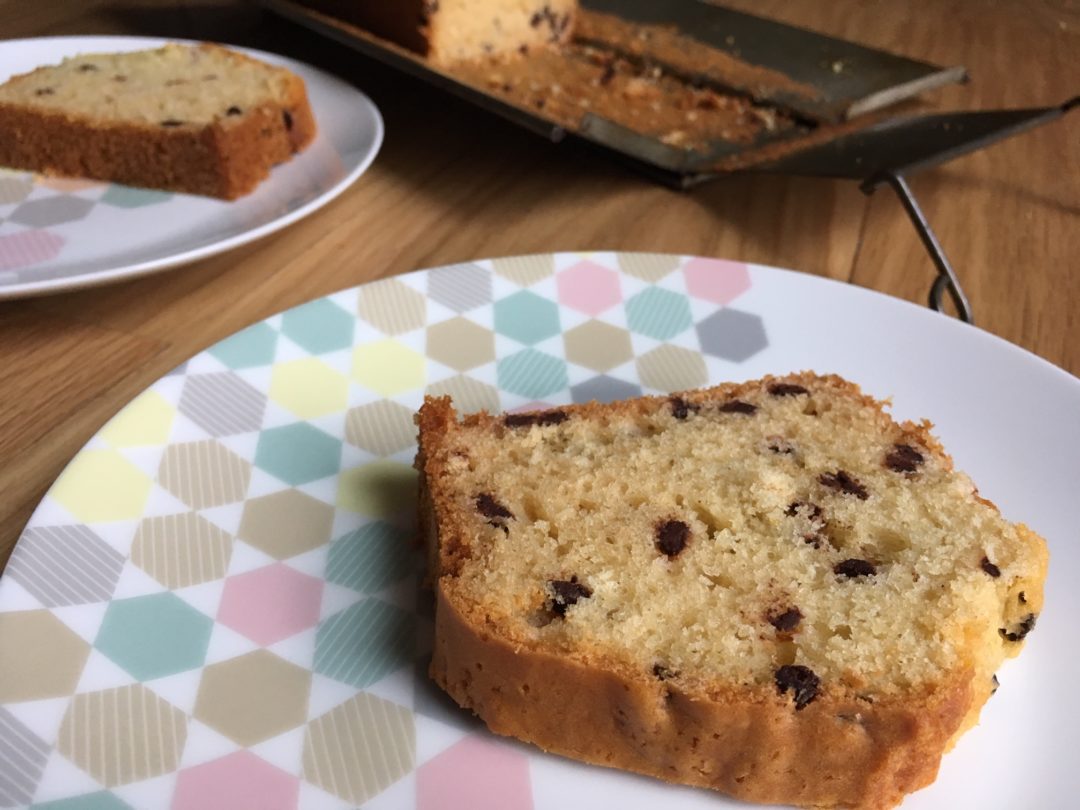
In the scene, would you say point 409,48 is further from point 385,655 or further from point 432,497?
point 385,655

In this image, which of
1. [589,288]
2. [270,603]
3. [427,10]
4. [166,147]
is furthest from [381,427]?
[427,10]

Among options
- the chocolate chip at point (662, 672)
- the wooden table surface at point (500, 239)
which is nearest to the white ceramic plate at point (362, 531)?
the chocolate chip at point (662, 672)

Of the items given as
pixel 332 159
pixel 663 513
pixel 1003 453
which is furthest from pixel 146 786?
pixel 332 159

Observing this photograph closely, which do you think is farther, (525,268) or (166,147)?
(166,147)

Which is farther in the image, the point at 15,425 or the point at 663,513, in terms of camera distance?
the point at 15,425

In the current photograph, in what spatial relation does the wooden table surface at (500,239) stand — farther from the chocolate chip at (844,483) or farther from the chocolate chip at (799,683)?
the chocolate chip at (799,683)

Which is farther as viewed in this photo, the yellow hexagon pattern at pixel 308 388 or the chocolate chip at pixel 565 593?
the yellow hexagon pattern at pixel 308 388

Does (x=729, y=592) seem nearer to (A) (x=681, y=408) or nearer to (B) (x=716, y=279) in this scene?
(A) (x=681, y=408)
